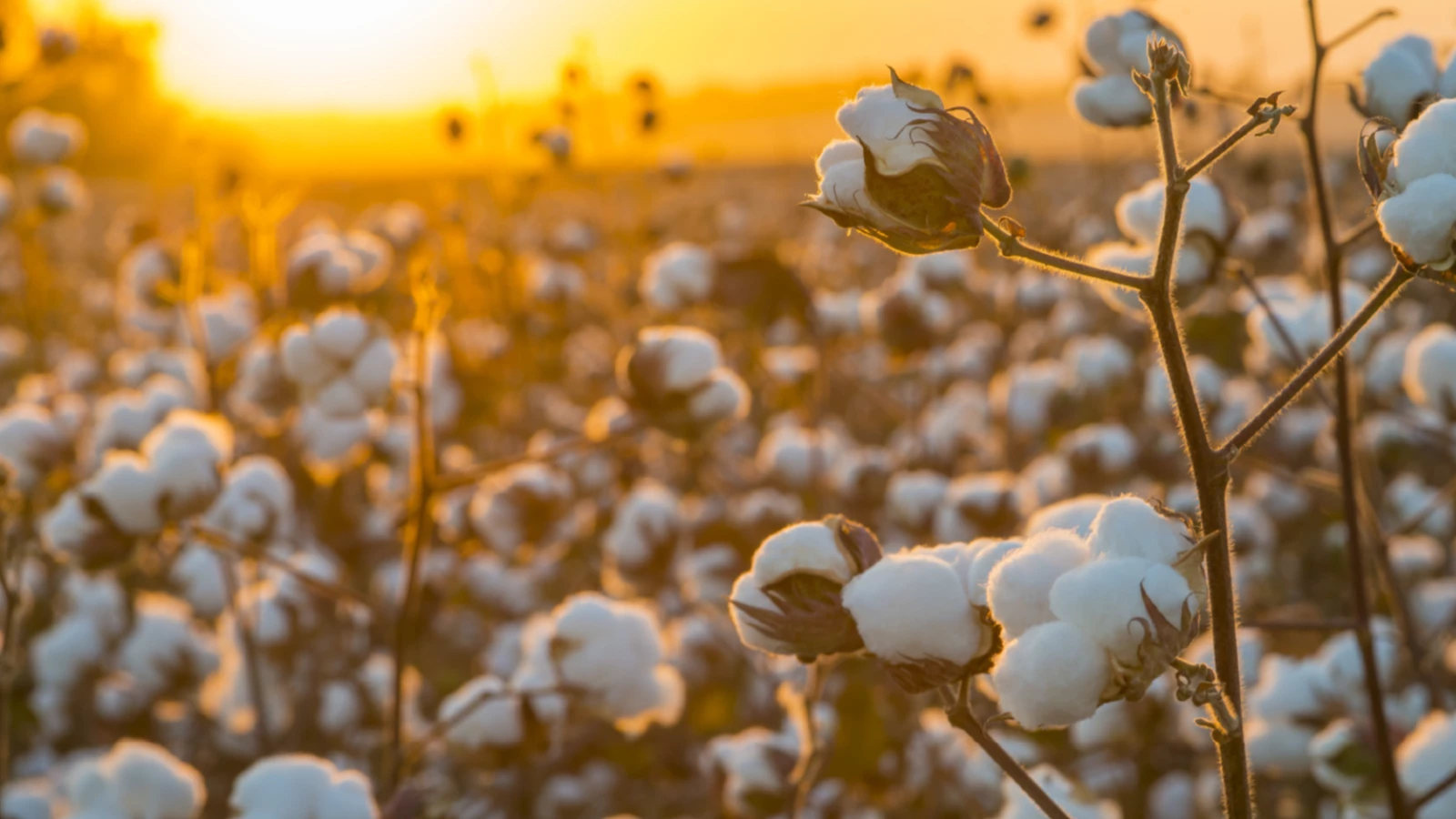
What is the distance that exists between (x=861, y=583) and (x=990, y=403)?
430cm

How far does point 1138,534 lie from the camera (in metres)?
0.72

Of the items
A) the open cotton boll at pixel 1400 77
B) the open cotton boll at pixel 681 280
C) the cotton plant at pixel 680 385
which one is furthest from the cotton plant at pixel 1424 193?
the open cotton boll at pixel 681 280

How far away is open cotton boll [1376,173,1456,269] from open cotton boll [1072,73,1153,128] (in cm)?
77

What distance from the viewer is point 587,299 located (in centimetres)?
658

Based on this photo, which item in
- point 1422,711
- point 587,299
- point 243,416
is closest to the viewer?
point 1422,711

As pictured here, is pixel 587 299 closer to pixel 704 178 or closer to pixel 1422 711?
pixel 1422 711

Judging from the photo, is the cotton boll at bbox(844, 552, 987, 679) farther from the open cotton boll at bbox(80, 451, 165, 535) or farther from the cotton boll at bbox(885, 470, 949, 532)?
the cotton boll at bbox(885, 470, 949, 532)

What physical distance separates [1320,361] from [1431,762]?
1.00m

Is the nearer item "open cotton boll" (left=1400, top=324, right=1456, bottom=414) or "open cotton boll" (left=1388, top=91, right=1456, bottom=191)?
"open cotton boll" (left=1388, top=91, right=1456, bottom=191)

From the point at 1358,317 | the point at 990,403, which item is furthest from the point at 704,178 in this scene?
the point at 1358,317

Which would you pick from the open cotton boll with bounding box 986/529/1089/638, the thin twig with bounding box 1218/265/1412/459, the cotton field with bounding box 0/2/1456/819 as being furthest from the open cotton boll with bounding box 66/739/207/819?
the thin twig with bounding box 1218/265/1412/459

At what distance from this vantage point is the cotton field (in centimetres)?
80

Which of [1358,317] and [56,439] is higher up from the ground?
[56,439]

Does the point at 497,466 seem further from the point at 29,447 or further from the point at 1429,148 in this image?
the point at 29,447
